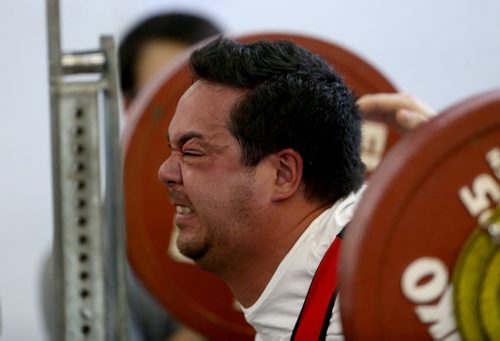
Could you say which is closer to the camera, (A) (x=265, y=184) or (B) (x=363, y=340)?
(B) (x=363, y=340)

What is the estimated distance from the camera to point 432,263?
118cm

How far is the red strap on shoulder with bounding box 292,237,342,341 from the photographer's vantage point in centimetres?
138

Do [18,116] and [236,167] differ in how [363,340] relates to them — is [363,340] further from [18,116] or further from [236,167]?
[18,116]

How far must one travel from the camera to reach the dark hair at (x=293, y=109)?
1546 mm

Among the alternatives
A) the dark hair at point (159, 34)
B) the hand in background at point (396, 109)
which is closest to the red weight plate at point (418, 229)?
the hand in background at point (396, 109)

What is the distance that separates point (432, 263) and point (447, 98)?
2086 millimetres

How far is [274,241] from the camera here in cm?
156

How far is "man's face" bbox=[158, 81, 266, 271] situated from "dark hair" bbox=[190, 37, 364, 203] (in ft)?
0.06

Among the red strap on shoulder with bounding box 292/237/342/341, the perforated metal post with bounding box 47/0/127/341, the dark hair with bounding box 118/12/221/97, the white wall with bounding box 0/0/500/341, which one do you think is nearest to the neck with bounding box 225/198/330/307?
the red strap on shoulder with bounding box 292/237/342/341

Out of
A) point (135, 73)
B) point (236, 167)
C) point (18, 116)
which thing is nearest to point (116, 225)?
point (236, 167)

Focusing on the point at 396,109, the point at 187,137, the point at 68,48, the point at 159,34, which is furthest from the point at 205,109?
the point at 68,48

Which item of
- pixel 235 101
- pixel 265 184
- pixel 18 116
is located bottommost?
pixel 18 116

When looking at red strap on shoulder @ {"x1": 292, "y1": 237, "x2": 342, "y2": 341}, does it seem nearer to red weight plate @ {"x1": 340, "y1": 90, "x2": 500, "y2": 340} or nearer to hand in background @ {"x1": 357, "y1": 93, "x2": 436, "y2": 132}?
red weight plate @ {"x1": 340, "y1": 90, "x2": 500, "y2": 340}

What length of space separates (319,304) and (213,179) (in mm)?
248
